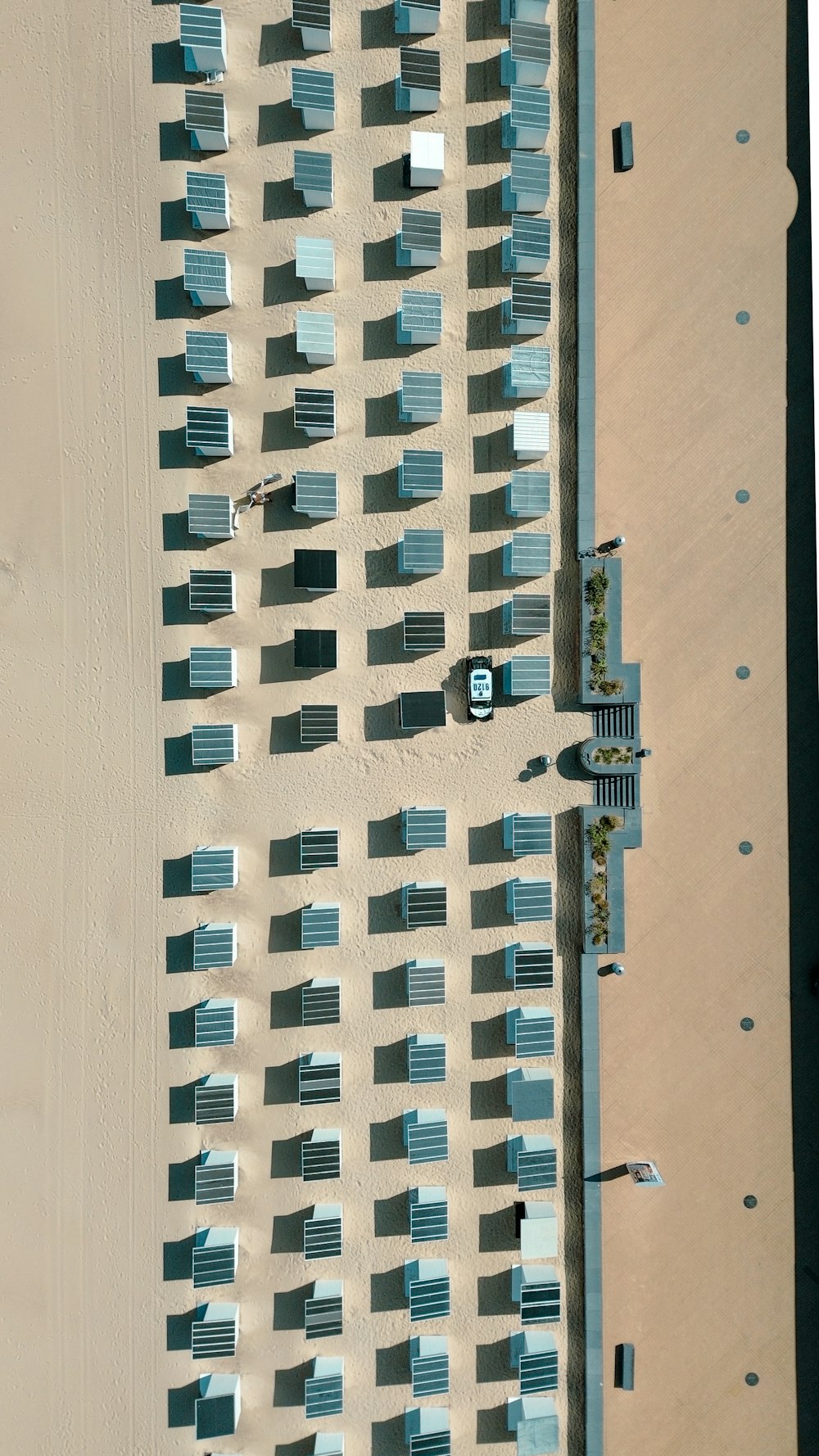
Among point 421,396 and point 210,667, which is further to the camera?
point 421,396

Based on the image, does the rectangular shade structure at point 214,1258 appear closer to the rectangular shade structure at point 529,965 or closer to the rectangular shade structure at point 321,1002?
the rectangular shade structure at point 321,1002

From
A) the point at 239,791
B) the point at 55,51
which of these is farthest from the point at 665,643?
the point at 55,51

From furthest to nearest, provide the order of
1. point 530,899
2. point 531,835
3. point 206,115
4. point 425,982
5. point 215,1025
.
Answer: point 531,835
point 530,899
point 425,982
point 215,1025
point 206,115

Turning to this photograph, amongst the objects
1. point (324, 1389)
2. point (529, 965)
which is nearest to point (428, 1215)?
point (324, 1389)

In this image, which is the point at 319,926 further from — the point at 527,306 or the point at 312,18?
the point at 312,18

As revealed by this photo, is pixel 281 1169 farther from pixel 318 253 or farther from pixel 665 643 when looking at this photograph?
pixel 318 253

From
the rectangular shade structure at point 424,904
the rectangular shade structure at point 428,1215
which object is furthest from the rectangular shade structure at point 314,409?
the rectangular shade structure at point 428,1215

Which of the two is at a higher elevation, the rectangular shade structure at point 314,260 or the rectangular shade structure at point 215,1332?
the rectangular shade structure at point 314,260
